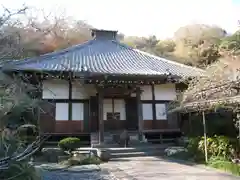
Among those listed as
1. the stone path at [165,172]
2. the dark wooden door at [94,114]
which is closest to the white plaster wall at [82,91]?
the dark wooden door at [94,114]

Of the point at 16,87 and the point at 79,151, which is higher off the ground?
the point at 16,87

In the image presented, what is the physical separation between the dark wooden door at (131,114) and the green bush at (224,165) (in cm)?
670

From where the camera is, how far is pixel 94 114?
15.8m

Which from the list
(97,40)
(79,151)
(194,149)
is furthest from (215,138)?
(97,40)

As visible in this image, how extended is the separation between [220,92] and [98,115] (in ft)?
24.0

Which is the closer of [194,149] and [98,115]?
[194,149]

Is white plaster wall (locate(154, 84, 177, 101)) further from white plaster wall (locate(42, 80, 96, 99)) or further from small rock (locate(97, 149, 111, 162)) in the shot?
small rock (locate(97, 149, 111, 162))

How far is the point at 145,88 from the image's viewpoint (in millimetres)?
16734

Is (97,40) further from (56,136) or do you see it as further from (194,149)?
(194,149)

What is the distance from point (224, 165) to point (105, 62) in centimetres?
1005

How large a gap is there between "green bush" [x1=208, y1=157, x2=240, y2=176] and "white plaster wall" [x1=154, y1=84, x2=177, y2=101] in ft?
22.7

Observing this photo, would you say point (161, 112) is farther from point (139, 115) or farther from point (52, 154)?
point (52, 154)

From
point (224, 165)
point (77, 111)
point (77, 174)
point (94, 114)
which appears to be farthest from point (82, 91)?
point (224, 165)

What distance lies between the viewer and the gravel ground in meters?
7.88
